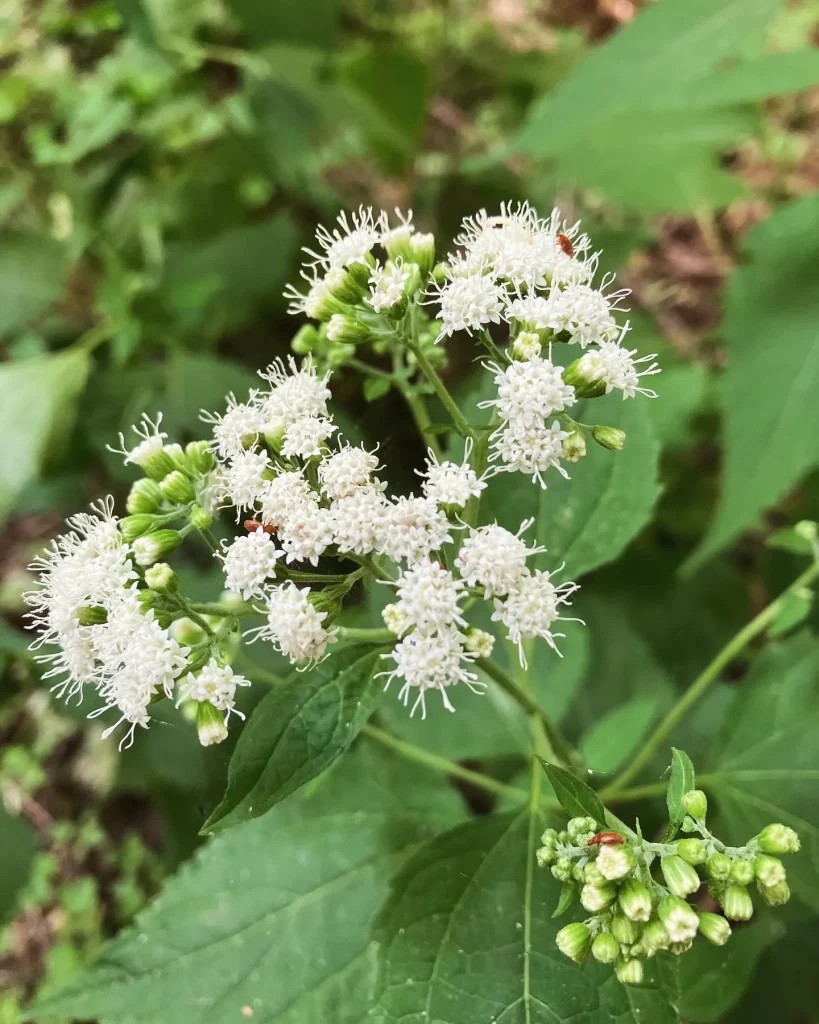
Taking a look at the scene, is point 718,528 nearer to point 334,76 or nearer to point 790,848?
point 790,848

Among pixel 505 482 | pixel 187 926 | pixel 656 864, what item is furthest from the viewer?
pixel 187 926

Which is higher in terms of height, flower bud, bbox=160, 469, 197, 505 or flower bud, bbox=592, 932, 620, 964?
flower bud, bbox=160, 469, 197, 505

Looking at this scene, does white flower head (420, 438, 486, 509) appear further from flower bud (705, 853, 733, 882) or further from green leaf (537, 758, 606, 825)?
flower bud (705, 853, 733, 882)

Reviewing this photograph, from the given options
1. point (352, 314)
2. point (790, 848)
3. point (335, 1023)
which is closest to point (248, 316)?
point (352, 314)

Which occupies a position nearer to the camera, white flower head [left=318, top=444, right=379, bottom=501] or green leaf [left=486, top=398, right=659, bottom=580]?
white flower head [left=318, top=444, right=379, bottom=501]

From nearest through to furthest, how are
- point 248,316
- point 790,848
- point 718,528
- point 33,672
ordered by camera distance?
point 790,848 < point 33,672 < point 718,528 < point 248,316

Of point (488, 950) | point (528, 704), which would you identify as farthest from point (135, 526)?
point (488, 950)

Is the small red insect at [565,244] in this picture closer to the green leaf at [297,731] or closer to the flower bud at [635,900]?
the green leaf at [297,731]

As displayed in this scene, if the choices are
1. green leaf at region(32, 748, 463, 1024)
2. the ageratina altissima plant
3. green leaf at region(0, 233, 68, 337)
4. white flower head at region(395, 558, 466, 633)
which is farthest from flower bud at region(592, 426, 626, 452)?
green leaf at region(0, 233, 68, 337)
